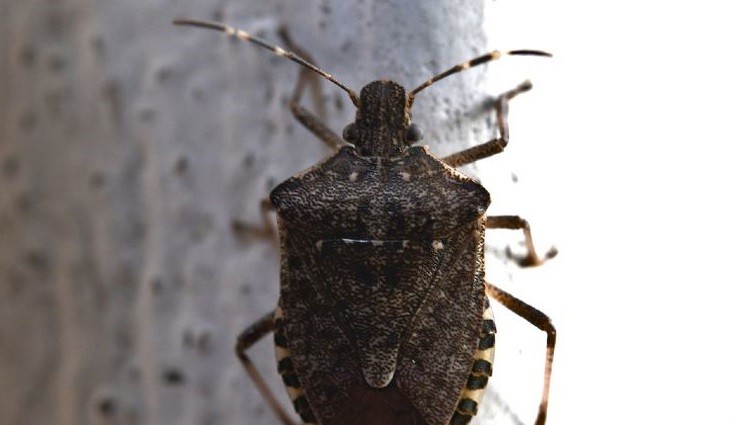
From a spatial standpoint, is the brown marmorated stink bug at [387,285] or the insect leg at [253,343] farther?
the insect leg at [253,343]

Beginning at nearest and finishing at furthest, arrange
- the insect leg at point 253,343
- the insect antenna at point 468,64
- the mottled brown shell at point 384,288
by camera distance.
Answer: the mottled brown shell at point 384,288 → the insect antenna at point 468,64 → the insect leg at point 253,343

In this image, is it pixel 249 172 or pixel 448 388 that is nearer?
pixel 448 388

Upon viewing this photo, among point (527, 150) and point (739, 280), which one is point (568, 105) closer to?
point (527, 150)

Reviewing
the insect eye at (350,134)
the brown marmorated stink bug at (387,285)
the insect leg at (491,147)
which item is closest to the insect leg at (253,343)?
the brown marmorated stink bug at (387,285)

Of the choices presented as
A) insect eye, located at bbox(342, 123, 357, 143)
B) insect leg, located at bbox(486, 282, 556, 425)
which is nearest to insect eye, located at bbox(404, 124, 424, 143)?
insect eye, located at bbox(342, 123, 357, 143)

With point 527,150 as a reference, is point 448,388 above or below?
below

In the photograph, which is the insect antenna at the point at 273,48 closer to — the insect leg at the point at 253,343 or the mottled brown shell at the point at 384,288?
the mottled brown shell at the point at 384,288

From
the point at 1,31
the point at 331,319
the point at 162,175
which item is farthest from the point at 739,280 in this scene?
the point at 1,31
